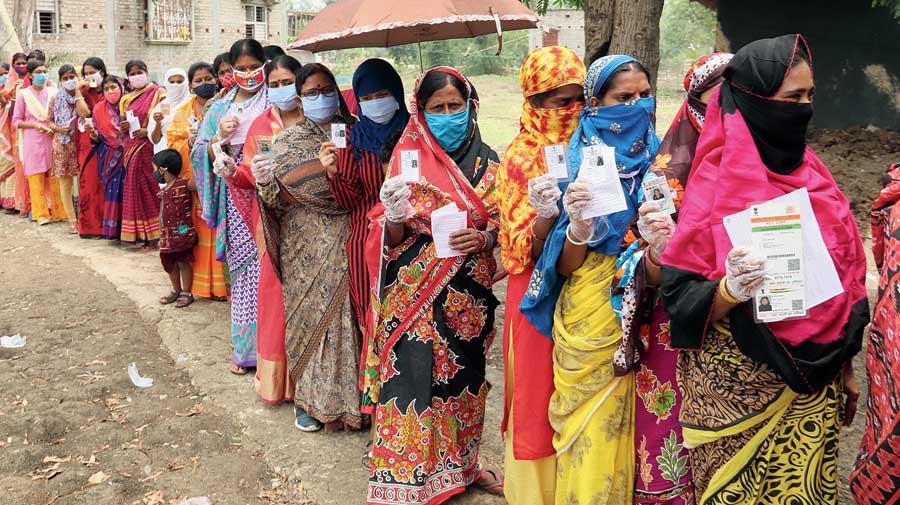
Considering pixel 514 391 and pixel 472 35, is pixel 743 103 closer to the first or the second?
pixel 514 391

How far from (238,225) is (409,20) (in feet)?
7.61

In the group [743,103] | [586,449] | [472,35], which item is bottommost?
[586,449]

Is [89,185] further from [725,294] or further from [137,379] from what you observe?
[725,294]

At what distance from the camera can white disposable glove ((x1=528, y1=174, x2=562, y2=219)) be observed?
2.60 metres

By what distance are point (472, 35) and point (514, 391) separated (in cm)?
199

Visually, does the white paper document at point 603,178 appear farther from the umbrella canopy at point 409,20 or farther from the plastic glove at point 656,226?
the umbrella canopy at point 409,20

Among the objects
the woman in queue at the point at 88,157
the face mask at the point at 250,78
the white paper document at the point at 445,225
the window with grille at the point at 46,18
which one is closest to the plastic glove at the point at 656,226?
the white paper document at the point at 445,225

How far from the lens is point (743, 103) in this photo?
2.12m

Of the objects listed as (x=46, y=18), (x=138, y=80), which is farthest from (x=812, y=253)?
(x=46, y=18)

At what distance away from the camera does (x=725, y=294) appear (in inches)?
82.0

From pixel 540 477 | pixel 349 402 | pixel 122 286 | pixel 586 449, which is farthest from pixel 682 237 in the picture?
pixel 122 286

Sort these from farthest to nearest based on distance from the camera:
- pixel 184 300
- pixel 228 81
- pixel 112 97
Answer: pixel 112 97
pixel 184 300
pixel 228 81

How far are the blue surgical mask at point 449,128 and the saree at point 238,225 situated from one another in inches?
71.2

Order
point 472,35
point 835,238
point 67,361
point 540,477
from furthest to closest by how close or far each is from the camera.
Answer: point 67,361 → point 472,35 → point 540,477 → point 835,238
